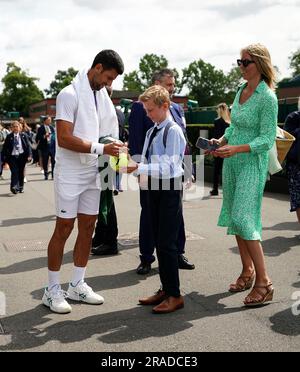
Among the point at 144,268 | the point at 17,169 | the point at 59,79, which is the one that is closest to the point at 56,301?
the point at 144,268

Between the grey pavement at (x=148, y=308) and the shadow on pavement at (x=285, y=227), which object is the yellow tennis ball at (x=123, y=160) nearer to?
the grey pavement at (x=148, y=308)

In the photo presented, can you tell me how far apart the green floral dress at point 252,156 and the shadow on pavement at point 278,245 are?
1877 millimetres

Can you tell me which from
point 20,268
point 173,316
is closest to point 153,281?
point 173,316

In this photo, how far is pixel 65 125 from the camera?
4594 mm

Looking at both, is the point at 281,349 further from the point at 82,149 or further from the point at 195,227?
the point at 195,227

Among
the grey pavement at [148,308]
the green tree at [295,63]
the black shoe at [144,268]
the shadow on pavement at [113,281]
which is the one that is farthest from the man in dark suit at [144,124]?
the green tree at [295,63]

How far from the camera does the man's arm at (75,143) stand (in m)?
4.57

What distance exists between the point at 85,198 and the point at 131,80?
10392cm

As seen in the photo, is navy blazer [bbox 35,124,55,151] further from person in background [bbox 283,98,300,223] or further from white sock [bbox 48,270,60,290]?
white sock [bbox 48,270,60,290]

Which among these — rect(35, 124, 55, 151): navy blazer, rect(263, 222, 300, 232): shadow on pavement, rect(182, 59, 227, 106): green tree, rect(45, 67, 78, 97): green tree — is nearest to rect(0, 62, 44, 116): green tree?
rect(45, 67, 78, 97): green tree

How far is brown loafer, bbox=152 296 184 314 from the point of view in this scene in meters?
4.68

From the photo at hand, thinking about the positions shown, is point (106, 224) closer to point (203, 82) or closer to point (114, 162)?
point (114, 162)

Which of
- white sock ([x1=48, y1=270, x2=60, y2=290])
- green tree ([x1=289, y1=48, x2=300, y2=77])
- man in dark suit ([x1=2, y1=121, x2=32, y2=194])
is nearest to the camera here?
white sock ([x1=48, y1=270, x2=60, y2=290])

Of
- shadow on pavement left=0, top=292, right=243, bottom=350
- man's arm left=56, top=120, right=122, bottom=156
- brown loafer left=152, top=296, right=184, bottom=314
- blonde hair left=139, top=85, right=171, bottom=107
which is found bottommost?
shadow on pavement left=0, top=292, right=243, bottom=350
